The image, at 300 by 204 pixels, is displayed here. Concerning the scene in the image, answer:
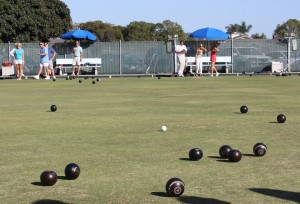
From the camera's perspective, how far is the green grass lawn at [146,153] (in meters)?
5.32

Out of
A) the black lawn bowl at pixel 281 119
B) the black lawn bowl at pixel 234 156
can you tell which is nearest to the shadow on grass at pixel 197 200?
the black lawn bowl at pixel 234 156

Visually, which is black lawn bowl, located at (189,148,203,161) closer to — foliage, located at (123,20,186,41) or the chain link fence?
the chain link fence

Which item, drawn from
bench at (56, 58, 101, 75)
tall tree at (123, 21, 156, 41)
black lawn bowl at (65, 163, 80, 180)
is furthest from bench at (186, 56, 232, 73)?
tall tree at (123, 21, 156, 41)

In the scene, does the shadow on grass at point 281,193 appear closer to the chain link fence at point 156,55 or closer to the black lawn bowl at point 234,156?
the black lawn bowl at point 234,156

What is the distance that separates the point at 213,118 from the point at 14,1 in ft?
170

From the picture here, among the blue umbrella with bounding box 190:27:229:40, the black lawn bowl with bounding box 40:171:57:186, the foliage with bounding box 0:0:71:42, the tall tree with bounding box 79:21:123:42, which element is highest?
the tall tree with bounding box 79:21:123:42

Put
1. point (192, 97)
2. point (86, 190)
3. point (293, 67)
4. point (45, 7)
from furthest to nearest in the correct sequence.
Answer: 1. point (45, 7)
2. point (293, 67)
3. point (192, 97)
4. point (86, 190)

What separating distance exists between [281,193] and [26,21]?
2248 inches

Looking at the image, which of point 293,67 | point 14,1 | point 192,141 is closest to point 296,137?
point 192,141

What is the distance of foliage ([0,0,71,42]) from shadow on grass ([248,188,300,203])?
54524 mm

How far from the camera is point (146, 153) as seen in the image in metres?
7.34

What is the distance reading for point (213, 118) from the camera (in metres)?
11.1

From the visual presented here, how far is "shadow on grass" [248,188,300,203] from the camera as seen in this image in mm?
5047

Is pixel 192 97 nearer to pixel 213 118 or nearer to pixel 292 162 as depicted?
pixel 213 118
